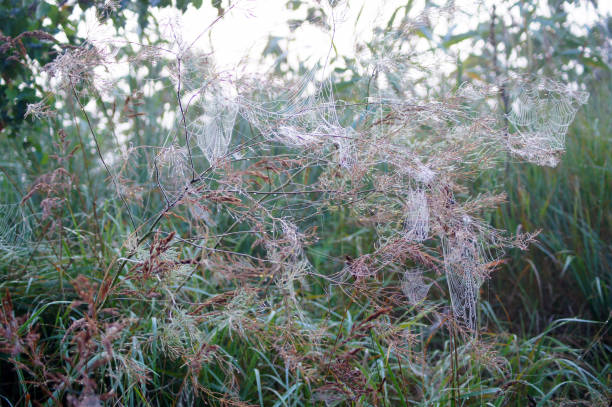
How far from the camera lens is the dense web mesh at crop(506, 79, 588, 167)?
1.59 metres

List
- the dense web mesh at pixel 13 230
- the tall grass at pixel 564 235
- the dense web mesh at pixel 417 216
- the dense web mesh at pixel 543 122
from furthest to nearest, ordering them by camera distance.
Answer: the tall grass at pixel 564 235 < the dense web mesh at pixel 13 230 < the dense web mesh at pixel 543 122 < the dense web mesh at pixel 417 216

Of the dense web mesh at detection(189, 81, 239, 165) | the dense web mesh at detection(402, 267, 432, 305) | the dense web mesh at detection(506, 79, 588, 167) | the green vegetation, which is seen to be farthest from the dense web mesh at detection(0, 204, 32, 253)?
the dense web mesh at detection(506, 79, 588, 167)

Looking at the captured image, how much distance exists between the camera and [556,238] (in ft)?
8.93

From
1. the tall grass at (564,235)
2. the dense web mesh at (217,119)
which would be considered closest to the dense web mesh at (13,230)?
the dense web mesh at (217,119)

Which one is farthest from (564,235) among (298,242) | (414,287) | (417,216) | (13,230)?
(13,230)

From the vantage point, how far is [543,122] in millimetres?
1993

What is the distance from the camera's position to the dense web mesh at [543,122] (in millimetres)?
1589

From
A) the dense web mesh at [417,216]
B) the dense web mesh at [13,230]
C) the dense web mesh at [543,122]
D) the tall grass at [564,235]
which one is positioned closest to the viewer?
the dense web mesh at [417,216]

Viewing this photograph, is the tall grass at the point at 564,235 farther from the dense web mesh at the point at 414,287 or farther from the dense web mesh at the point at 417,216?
the dense web mesh at the point at 417,216

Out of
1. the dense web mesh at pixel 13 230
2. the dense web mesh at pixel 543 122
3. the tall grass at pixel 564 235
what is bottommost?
the tall grass at pixel 564 235

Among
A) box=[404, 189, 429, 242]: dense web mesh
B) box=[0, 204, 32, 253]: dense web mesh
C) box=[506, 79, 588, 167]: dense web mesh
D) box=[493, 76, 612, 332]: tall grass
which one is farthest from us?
box=[493, 76, 612, 332]: tall grass

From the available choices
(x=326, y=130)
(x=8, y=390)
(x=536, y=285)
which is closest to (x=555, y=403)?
(x=536, y=285)

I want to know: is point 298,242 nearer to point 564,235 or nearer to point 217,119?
point 217,119

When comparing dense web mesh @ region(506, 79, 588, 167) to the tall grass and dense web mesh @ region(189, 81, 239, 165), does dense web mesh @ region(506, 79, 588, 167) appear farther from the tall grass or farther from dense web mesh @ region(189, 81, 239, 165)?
dense web mesh @ region(189, 81, 239, 165)
